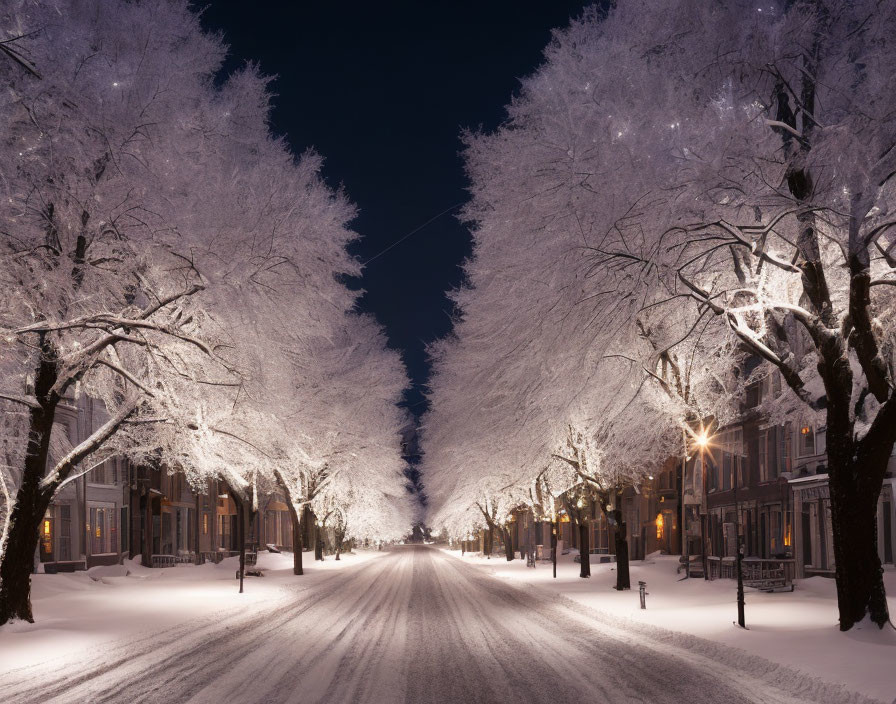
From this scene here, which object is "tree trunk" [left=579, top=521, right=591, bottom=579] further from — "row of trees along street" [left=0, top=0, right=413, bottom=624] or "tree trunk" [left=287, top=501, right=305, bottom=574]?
"row of trees along street" [left=0, top=0, right=413, bottom=624]

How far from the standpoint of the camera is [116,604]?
22.4 metres

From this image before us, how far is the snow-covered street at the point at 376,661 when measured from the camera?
10.1m

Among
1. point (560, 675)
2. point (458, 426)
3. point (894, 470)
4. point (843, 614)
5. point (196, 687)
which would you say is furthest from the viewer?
point (458, 426)

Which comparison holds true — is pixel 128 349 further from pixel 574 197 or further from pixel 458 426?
pixel 458 426

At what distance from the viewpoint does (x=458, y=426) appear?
142 feet

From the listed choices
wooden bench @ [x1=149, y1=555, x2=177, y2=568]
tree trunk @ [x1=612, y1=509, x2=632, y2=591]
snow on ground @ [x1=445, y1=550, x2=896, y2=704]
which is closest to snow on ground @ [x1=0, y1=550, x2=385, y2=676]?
wooden bench @ [x1=149, y1=555, x2=177, y2=568]

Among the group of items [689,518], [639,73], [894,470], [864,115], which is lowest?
[689,518]

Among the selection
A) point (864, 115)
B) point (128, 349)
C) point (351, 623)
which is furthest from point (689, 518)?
point (864, 115)

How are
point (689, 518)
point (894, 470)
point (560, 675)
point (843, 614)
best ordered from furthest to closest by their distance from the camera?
point (689, 518)
point (894, 470)
point (843, 614)
point (560, 675)

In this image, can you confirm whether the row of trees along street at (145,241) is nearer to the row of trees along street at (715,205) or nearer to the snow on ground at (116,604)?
the snow on ground at (116,604)

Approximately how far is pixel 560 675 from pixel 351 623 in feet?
26.8

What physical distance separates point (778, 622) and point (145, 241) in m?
13.7

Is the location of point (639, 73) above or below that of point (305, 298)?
above

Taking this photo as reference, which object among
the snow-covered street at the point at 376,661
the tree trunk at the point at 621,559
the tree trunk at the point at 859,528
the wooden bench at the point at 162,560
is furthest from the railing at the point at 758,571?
the wooden bench at the point at 162,560
